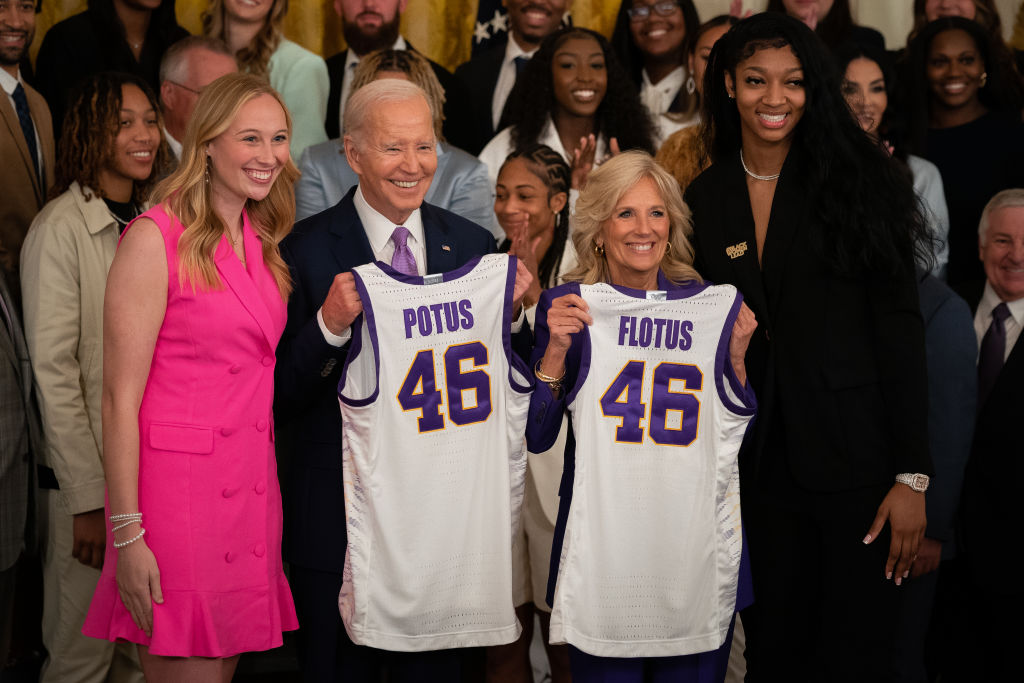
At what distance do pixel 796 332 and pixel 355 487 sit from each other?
1306 millimetres

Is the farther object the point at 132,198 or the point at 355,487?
the point at 132,198

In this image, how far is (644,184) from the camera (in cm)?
317

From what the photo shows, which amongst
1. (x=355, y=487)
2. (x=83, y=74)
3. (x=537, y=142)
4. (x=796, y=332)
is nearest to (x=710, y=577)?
(x=796, y=332)

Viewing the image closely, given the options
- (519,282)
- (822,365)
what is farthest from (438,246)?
(822,365)

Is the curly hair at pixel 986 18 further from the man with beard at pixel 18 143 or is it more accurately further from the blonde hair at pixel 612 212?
the man with beard at pixel 18 143

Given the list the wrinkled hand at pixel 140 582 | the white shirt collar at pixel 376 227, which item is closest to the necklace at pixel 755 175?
the white shirt collar at pixel 376 227

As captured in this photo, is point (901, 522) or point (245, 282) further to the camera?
point (901, 522)

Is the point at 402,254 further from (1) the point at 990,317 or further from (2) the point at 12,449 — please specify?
(1) the point at 990,317

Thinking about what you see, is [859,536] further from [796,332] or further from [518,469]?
[518,469]

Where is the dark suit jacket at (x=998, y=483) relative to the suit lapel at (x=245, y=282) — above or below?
below

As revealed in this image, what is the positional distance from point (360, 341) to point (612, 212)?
818 millimetres

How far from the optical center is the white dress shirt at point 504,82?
5.51 meters

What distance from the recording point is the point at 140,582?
2.71m

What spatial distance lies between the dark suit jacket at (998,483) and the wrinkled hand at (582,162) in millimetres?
1814
